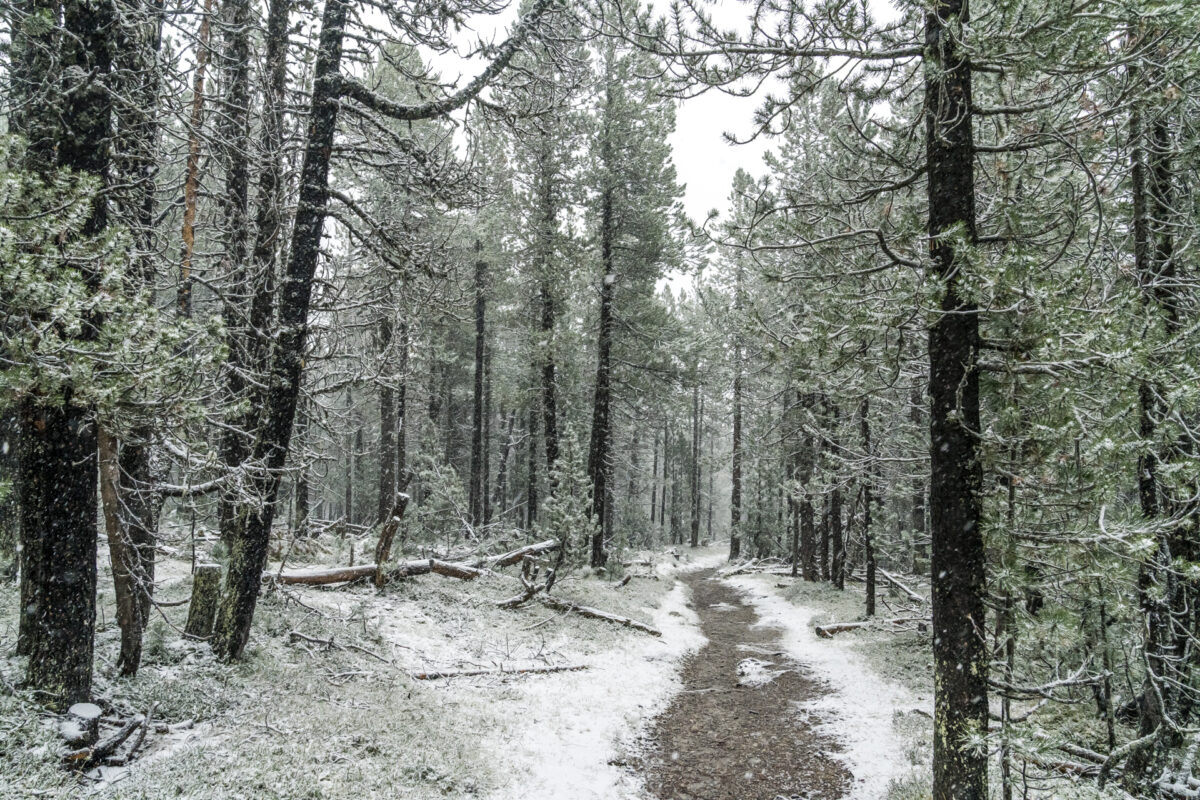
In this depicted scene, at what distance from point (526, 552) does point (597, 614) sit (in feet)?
7.52

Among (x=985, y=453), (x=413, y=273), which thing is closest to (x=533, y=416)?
(x=413, y=273)

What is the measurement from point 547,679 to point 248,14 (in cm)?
1011

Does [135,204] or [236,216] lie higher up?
[236,216]

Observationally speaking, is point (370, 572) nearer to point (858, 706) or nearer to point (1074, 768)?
point (858, 706)

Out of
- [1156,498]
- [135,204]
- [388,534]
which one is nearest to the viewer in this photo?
[1156,498]

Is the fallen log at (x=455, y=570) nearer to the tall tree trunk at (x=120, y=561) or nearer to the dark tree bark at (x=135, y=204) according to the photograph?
the dark tree bark at (x=135, y=204)

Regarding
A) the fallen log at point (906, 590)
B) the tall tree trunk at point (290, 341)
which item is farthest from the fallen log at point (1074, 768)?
the tall tree trunk at point (290, 341)

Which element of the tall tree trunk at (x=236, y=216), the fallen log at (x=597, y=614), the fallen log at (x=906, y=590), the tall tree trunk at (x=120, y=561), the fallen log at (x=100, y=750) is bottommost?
the fallen log at (x=597, y=614)

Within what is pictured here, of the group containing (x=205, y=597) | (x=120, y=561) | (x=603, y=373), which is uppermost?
(x=603, y=373)

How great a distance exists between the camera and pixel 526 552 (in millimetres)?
13898

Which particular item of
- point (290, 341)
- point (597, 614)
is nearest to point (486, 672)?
point (597, 614)

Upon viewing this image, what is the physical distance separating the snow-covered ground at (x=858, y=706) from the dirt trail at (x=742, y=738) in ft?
0.73

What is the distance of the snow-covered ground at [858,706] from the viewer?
6.47 metres

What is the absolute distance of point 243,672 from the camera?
6.39 meters
